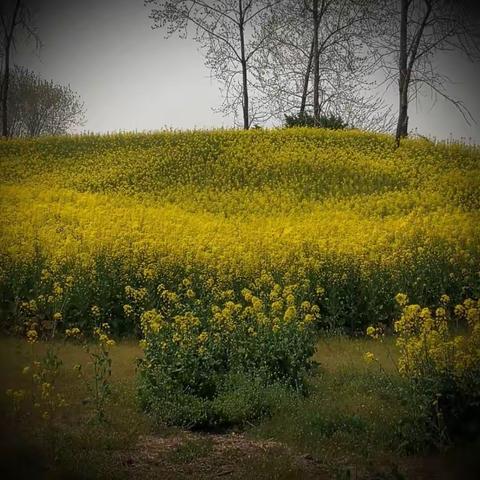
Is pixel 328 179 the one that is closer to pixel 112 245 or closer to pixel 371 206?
pixel 371 206

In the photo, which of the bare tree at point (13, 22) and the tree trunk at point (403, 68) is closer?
the bare tree at point (13, 22)

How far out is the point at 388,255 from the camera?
10617 mm

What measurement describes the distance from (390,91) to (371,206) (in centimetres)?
824

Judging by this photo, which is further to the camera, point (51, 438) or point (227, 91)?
point (227, 91)

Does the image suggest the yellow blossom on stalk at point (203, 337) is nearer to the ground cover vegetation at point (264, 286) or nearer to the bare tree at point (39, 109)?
the ground cover vegetation at point (264, 286)

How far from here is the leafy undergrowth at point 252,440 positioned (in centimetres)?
459

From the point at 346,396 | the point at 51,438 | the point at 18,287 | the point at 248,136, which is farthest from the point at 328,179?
the point at 51,438

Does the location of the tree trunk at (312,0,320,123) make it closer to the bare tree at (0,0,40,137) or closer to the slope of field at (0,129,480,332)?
the slope of field at (0,129,480,332)

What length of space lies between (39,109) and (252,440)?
1126 inches

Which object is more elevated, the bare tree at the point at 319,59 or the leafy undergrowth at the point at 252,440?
the bare tree at the point at 319,59

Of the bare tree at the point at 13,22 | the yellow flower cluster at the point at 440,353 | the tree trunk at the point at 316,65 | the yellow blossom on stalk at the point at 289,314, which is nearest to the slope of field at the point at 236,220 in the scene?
the yellow blossom on stalk at the point at 289,314

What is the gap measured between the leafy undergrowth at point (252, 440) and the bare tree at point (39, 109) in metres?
23.8

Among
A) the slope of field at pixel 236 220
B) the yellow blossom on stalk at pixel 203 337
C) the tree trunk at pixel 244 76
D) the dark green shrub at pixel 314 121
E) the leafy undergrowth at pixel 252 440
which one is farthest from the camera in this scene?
the tree trunk at pixel 244 76

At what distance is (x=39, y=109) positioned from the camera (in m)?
30.9
